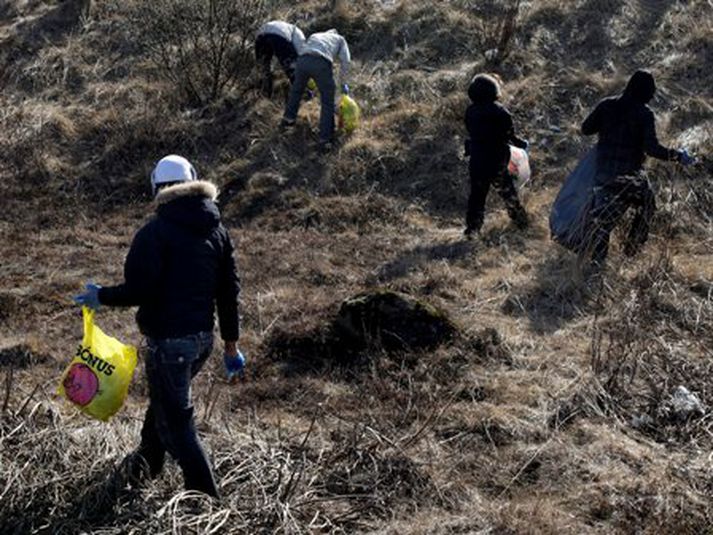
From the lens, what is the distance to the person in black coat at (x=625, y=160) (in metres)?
7.05

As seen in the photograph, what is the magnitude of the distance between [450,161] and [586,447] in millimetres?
4952

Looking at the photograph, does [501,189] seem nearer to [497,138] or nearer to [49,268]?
[497,138]

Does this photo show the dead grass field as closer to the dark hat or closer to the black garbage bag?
the black garbage bag

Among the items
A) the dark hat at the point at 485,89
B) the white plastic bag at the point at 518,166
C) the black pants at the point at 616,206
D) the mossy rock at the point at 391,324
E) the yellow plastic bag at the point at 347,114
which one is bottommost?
the yellow plastic bag at the point at 347,114

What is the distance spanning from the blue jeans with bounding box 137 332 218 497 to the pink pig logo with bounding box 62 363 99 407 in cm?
36

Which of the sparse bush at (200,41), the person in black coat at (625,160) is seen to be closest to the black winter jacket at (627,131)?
the person in black coat at (625,160)

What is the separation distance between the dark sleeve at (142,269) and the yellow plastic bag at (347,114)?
5.91m

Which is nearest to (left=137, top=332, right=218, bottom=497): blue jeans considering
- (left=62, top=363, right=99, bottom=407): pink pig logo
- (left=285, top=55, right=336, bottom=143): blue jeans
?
Result: (left=62, top=363, right=99, bottom=407): pink pig logo

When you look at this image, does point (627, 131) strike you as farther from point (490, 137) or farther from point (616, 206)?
point (490, 137)

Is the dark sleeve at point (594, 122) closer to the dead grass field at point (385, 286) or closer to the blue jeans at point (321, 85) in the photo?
the dead grass field at point (385, 286)

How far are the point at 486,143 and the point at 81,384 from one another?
4.37 meters

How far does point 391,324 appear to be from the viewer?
20.0 ft

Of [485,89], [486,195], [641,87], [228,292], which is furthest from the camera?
[486,195]

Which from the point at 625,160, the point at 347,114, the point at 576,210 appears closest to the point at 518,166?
the point at 576,210
